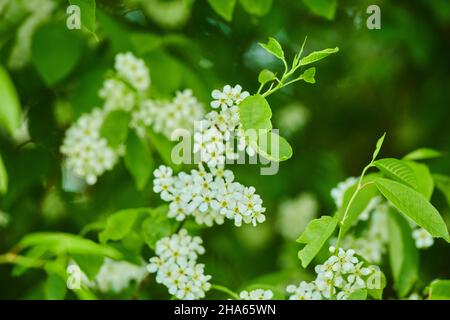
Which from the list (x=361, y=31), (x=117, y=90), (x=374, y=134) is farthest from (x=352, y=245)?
(x=374, y=134)

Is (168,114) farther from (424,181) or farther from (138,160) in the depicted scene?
(424,181)

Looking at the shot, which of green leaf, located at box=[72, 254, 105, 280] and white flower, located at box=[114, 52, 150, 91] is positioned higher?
white flower, located at box=[114, 52, 150, 91]

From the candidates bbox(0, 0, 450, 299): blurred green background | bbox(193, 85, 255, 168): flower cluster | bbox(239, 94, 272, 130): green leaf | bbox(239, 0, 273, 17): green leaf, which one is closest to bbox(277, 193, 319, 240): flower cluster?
bbox(0, 0, 450, 299): blurred green background

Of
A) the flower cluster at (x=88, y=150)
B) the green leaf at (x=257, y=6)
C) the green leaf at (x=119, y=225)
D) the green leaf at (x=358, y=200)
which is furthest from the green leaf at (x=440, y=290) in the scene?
the flower cluster at (x=88, y=150)

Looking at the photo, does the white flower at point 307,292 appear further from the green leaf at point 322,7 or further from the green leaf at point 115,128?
the green leaf at point 322,7

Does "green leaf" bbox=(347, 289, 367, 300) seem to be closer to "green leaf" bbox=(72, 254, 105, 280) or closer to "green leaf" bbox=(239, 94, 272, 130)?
"green leaf" bbox=(239, 94, 272, 130)
